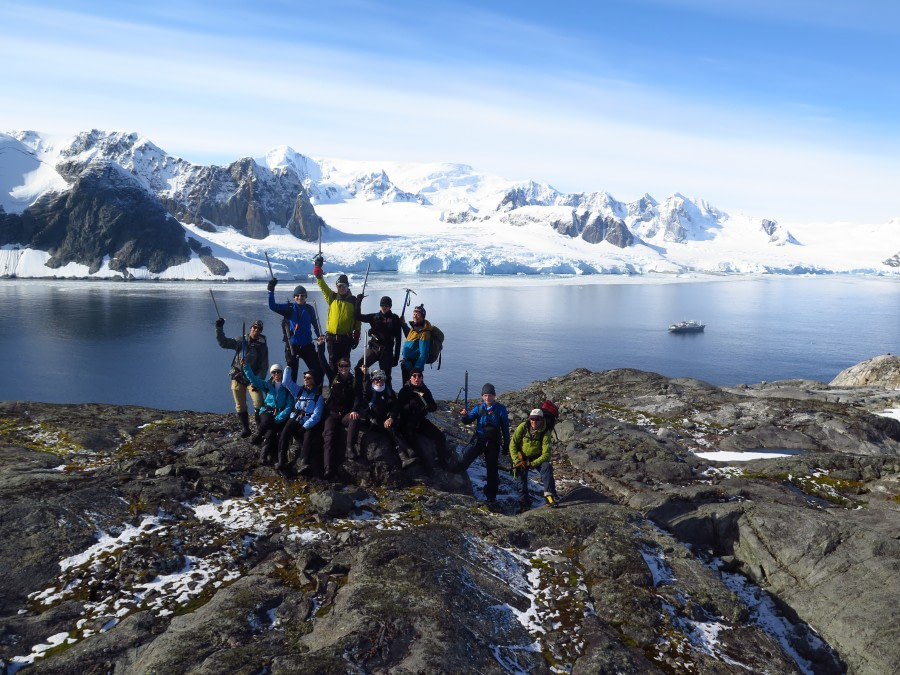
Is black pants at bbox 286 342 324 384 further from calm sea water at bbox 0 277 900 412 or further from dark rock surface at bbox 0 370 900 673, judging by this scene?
calm sea water at bbox 0 277 900 412

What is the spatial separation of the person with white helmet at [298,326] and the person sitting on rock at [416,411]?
109 inches

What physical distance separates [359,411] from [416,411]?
1335mm

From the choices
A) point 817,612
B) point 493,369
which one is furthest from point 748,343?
point 817,612

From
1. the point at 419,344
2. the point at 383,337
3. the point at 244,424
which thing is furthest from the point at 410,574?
the point at 244,424

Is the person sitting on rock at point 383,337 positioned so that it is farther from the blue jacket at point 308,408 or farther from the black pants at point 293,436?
the black pants at point 293,436

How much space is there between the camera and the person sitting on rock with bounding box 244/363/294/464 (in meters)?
12.8

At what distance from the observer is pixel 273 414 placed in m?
13.2

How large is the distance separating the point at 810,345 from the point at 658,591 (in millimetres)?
83780

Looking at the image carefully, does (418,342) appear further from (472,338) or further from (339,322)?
(472,338)

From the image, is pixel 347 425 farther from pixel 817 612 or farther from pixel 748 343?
pixel 748 343

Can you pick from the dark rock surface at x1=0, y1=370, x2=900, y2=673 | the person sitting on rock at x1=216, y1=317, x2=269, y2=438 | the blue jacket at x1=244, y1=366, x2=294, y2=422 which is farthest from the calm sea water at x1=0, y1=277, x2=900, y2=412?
the dark rock surface at x1=0, y1=370, x2=900, y2=673

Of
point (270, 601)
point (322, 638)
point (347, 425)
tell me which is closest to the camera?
point (322, 638)

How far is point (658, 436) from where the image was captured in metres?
22.8

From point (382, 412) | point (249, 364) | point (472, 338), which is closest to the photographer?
point (382, 412)
